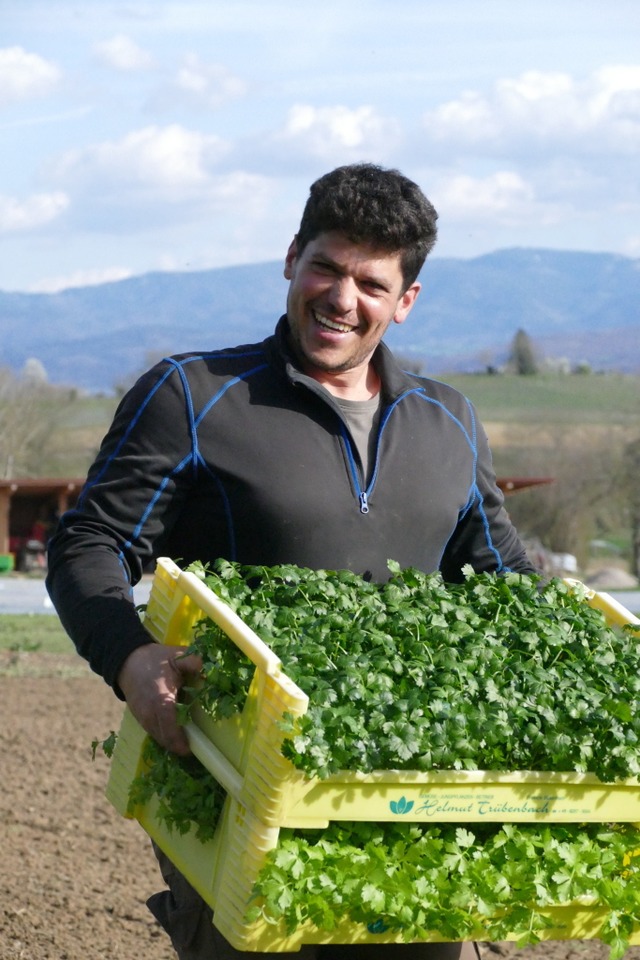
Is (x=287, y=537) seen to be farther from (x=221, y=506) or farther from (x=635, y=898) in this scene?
(x=635, y=898)

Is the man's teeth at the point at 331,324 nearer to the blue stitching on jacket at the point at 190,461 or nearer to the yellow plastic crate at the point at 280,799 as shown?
the blue stitching on jacket at the point at 190,461

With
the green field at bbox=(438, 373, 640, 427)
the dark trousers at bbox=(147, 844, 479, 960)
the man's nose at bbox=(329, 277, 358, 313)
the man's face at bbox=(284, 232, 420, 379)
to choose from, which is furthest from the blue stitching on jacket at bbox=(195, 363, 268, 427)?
the green field at bbox=(438, 373, 640, 427)

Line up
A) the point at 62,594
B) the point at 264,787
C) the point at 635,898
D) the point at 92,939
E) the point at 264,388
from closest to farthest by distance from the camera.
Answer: the point at 264,787, the point at 635,898, the point at 62,594, the point at 264,388, the point at 92,939

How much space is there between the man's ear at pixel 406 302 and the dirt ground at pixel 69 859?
2.83 metres

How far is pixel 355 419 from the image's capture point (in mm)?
3264

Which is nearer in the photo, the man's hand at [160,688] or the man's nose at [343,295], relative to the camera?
the man's hand at [160,688]

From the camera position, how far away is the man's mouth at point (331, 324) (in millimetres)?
3158

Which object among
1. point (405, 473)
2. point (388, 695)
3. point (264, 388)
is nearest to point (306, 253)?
point (264, 388)

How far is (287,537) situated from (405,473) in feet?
1.15

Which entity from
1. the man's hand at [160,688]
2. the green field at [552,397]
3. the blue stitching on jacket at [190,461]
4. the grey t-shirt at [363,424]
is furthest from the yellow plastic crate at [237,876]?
the green field at [552,397]

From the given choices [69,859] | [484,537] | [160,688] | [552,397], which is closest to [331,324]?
[484,537]

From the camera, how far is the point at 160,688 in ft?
8.84

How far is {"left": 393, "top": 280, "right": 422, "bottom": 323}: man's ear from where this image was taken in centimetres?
334

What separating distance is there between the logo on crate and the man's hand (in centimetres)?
43
